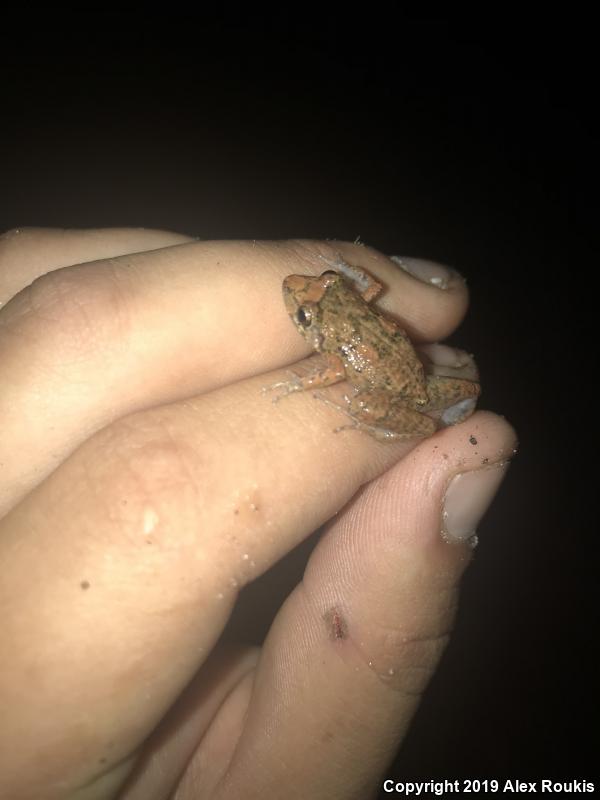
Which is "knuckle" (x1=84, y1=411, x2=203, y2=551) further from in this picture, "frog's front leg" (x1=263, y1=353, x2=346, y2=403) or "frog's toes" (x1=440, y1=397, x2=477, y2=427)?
"frog's toes" (x1=440, y1=397, x2=477, y2=427)

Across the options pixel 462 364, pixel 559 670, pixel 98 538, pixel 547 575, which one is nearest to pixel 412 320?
pixel 462 364

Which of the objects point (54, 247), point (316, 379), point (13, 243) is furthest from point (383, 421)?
point (13, 243)

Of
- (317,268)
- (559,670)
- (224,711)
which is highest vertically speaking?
(317,268)

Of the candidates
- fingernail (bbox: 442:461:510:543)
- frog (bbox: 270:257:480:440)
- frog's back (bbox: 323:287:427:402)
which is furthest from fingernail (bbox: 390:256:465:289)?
fingernail (bbox: 442:461:510:543)

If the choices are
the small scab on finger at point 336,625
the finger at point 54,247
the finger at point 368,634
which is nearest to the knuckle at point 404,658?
the finger at point 368,634

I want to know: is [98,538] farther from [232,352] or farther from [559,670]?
[559,670]

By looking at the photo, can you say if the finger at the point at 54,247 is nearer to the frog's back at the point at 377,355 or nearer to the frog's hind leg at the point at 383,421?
the frog's back at the point at 377,355
